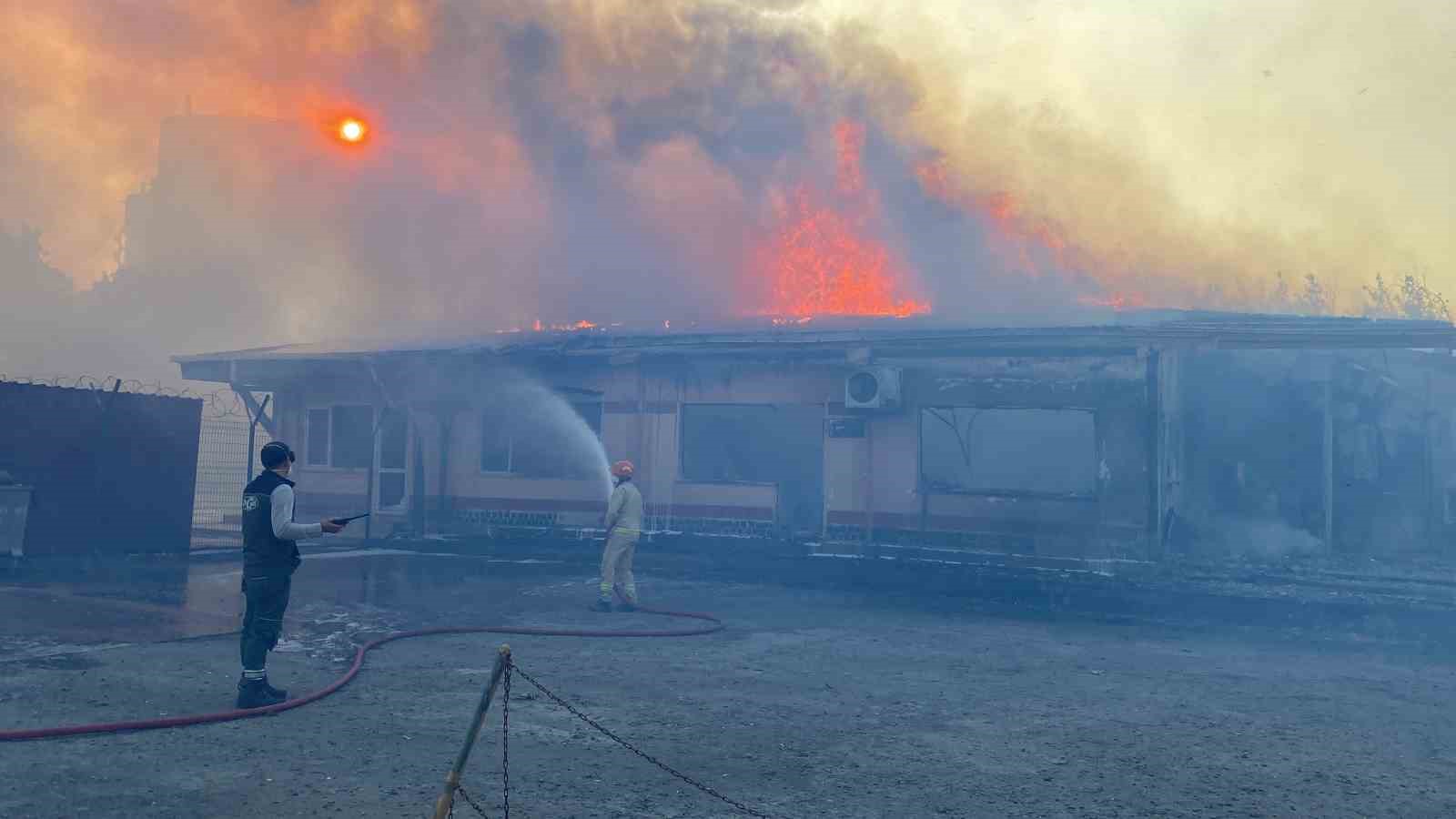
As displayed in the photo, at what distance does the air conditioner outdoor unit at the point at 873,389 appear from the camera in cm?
1521

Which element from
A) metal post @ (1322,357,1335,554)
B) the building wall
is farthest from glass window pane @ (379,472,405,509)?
metal post @ (1322,357,1335,554)

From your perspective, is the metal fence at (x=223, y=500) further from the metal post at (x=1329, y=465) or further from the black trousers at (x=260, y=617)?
the metal post at (x=1329, y=465)

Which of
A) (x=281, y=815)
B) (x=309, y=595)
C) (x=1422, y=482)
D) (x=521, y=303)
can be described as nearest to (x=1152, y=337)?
(x=1422, y=482)

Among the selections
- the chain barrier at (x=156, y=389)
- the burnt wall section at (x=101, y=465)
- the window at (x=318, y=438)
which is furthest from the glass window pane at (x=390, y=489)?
the burnt wall section at (x=101, y=465)

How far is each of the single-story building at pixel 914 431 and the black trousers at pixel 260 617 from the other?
9610mm

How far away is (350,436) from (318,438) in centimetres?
72

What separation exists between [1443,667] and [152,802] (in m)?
10.4

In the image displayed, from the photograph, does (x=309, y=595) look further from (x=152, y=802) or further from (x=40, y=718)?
(x=152, y=802)

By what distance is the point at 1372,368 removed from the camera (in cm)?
1698

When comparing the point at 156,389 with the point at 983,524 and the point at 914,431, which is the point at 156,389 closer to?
the point at 914,431

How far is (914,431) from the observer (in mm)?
15633

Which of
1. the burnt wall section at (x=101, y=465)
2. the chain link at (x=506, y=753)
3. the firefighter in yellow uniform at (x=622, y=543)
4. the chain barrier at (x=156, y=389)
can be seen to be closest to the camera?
the chain link at (x=506, y=753)

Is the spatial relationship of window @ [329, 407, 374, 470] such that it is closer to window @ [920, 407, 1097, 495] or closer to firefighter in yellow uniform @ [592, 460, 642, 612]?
firefighter in yellow uniform @ [592, 460, 642, 612]

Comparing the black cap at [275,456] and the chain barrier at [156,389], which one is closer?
the black cap at [275,456]
